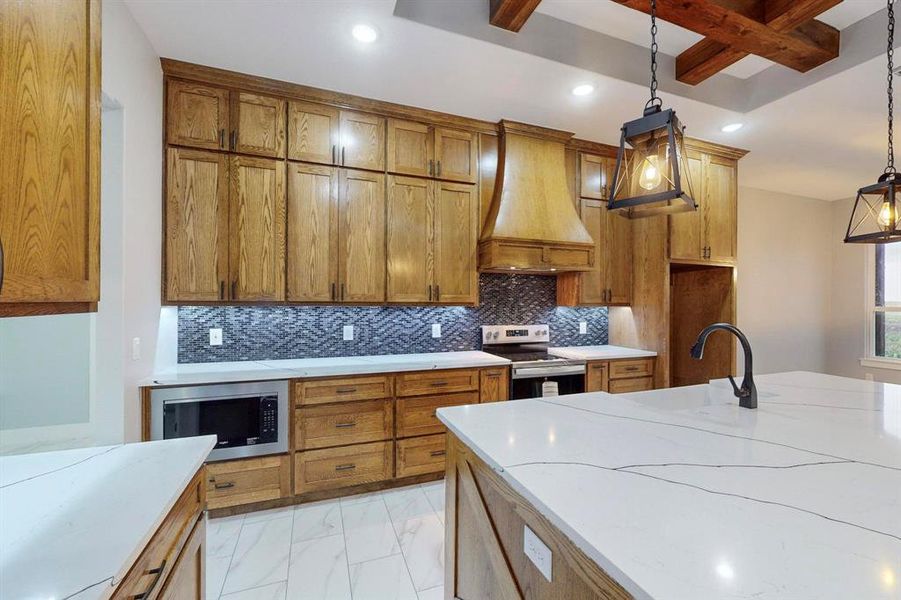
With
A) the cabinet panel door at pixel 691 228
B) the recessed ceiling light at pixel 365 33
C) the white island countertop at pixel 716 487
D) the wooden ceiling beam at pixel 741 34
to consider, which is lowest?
the white island countertop at pixel 716 487

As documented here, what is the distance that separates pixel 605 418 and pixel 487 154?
250 cm

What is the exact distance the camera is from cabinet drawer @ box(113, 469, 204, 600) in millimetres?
776

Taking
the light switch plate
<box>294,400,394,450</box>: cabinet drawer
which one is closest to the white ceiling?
<box>294,400,394,450</box>: cabinet drawer

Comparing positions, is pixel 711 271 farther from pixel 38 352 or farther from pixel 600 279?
pixel 38 352

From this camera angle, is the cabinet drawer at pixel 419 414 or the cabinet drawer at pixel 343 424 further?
the cabinet drawer at pixel 419 414

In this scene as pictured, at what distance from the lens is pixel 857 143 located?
3396 millimetres

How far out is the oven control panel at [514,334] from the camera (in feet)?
11.5

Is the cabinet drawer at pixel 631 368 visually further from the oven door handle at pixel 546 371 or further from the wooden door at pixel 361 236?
the wooden door at pixel 361 236

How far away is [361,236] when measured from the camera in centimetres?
286

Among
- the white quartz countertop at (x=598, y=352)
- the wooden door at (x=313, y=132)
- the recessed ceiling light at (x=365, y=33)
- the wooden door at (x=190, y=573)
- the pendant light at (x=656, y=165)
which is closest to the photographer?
the wooden door at (x=190, y=573)

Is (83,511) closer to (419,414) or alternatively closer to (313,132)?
(419,414)

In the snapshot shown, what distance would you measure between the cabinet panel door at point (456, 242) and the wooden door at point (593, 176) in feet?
3.70

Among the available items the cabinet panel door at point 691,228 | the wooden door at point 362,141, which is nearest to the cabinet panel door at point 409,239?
the wooden door at point 362,141

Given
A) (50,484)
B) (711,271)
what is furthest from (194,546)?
(711,271)
